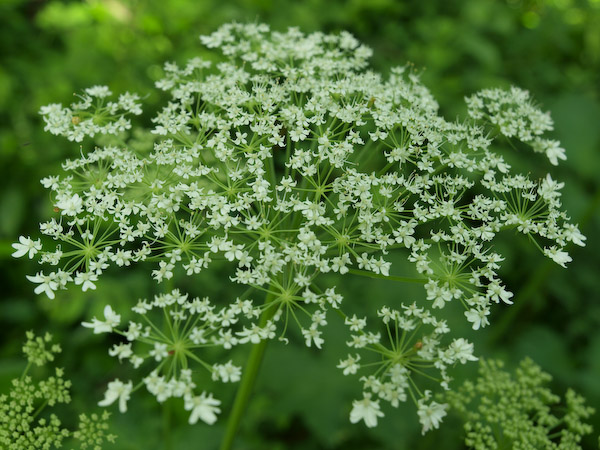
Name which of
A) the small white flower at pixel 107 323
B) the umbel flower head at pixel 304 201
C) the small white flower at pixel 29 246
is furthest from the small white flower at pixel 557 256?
the small white flower at pixel 29 246

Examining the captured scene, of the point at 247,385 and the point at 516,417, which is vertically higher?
the point at 516,417

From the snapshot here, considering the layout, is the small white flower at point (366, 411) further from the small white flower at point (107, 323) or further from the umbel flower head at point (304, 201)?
the small white flower at point (107, 323)

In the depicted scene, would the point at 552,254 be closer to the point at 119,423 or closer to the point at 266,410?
the point at 266,410

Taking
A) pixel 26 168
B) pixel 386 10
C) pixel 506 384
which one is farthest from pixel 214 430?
pixel 386 10

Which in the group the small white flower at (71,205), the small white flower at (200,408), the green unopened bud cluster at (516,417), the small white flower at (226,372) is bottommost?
the small white flower at (200,408)

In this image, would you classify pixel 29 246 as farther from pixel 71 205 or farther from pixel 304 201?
pixel 304 201

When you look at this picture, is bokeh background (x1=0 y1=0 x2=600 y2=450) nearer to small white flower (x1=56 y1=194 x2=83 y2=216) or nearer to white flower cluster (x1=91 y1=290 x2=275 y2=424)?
white flower cluster (x1=91 y1=290 x2=275 y2=424)

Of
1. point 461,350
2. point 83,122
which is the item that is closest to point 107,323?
point 83,122

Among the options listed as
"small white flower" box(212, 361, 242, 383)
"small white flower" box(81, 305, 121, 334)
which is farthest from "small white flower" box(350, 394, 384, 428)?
"small white flower" box(81, 305, 121, 334)
